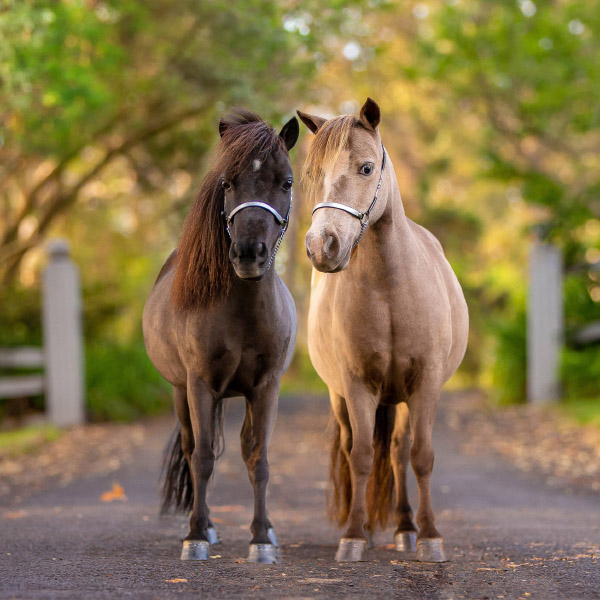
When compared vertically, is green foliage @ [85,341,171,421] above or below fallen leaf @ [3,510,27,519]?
above

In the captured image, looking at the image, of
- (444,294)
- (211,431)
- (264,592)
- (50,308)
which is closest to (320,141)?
(444,294)

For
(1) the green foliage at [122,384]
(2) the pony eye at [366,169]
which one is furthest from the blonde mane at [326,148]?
(1) the green foliage at [122,384]

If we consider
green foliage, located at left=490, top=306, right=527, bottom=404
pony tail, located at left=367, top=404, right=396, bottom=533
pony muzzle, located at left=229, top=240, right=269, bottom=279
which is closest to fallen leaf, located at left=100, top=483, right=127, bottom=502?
pony tail, located at left=367, top=404, right=396, bottom=533

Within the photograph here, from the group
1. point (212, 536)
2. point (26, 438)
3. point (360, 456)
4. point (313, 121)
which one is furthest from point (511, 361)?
point (313, 121)

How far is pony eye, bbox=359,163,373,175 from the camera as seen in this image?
4.29 m

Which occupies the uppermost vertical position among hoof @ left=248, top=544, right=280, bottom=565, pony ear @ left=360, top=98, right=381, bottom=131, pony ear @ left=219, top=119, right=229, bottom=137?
pony ear @ left=219, top=119, right=229, bottom=137

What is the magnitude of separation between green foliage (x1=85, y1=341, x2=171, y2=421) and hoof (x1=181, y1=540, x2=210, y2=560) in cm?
817

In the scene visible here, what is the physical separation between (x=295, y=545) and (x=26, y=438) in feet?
19.5

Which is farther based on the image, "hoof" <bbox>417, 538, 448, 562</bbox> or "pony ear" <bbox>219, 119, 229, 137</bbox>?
"pony ear" <bbox>219, 119, 229, 137</bbox>

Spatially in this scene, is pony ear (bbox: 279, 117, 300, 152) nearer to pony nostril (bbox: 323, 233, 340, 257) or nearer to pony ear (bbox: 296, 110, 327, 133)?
pony ear (bbox: 296, 110, 327, 133)

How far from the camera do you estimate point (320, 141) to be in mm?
4352

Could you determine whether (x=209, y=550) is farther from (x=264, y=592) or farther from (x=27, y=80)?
(x=27, y=80)

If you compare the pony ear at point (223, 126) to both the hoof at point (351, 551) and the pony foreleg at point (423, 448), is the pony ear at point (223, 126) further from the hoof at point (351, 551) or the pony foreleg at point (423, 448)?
the hoof at point (351, 551)

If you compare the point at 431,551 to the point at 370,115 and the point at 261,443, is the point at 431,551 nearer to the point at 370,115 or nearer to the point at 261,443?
the point at 261,443
